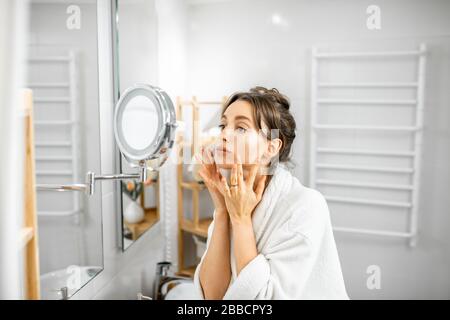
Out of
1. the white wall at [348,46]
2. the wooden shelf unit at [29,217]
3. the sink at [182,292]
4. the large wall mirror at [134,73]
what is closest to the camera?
the wooden shelf unit at [29,217]

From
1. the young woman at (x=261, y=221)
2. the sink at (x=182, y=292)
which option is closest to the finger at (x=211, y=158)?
the young woman at (x=261, y=221)

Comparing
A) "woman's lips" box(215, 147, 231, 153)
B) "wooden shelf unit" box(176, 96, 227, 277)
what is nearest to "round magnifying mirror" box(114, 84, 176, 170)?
"woman's lips" box(215, 147, 231, 153)

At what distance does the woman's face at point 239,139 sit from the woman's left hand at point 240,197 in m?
0.04

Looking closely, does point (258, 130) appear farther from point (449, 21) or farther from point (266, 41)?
point (449, 21)

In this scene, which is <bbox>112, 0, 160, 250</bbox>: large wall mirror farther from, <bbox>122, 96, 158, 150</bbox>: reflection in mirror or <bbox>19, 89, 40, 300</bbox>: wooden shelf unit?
<bbox>19, 89, 40, 300</bbox>: wooden shelf unit

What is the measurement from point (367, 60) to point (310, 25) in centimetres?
17

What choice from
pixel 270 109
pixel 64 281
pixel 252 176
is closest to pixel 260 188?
pixel 252 176

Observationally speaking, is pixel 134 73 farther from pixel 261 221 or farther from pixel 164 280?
pixel 164 280

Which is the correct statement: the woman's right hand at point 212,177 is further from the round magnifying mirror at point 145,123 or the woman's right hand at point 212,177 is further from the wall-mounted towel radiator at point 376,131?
the wall-mounted towel radiator at point 376,131

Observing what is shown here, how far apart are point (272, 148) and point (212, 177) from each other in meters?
0.13

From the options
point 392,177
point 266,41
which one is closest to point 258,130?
point 266,41

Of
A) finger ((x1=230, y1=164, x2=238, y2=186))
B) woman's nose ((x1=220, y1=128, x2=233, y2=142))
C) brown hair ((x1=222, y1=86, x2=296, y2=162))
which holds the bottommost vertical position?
finger ((x1=230, y1=164, x2=238, y2=186))

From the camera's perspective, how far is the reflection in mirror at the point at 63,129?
649 millimetres

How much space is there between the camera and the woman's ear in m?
0.72
